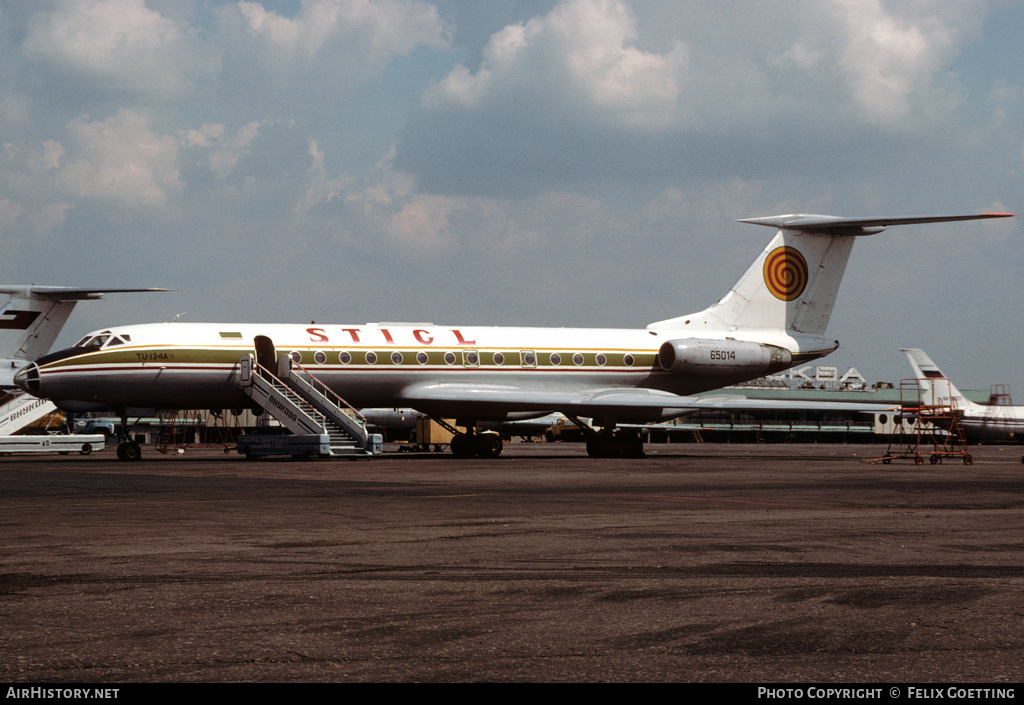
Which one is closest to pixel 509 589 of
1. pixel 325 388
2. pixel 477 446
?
pixel 325 388

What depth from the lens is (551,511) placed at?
14.3 meters

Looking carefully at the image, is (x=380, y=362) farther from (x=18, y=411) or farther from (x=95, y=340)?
(x=18, y=411)

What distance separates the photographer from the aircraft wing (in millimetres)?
33416

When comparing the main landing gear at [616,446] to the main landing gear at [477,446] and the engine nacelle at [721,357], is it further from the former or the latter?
the main landing gear at [477,446]

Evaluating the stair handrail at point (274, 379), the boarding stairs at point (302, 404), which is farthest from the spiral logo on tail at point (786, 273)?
the stair handrail at point (274, 379)

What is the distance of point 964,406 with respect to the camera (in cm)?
5728

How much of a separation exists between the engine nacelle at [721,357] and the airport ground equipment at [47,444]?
19992 millimetres

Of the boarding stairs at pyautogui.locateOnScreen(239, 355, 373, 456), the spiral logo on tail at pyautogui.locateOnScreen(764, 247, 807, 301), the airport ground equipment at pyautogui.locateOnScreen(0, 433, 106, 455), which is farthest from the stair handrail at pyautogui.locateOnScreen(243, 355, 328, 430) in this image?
the spiral logo on tail at pyautogui.locateOnScreen(764, 247, 807, 301)

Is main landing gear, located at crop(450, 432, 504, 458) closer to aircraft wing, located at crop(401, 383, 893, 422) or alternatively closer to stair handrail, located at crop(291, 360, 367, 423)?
aircraft wing, located at crop(401, 383, 893, 422)

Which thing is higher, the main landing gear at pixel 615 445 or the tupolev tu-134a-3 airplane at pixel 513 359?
the tupolev tu-134a-3 airplane at pixel 513 359

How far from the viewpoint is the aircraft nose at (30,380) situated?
30.7 meters

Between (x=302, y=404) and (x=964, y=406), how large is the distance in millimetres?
37971

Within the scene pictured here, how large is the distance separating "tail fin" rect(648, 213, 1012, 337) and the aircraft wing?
564cm

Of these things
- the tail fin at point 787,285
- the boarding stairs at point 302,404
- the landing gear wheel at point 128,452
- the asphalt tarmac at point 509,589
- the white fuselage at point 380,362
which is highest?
the tail fin at point 787,285
